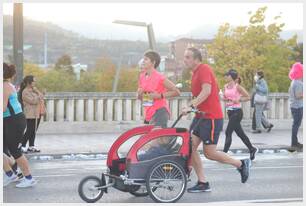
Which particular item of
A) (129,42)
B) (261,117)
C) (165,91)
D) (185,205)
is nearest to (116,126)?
(261,117)

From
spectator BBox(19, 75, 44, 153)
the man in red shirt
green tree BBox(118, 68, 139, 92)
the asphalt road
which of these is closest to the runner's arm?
the man in red shirt

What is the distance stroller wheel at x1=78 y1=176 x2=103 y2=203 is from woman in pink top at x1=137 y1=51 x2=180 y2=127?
4.28ft

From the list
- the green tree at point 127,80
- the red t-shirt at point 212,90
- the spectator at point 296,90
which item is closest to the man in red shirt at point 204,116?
the red t-shirt at point 212,90

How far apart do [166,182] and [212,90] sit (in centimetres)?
134

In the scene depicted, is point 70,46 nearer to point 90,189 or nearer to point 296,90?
point 296,90

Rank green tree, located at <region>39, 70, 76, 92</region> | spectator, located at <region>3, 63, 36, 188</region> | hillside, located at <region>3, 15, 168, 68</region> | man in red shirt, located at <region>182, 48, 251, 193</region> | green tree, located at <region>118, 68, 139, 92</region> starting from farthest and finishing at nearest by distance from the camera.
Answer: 1. hillside, located at <region>3, 15, 168, 68</region>
2. green tree, located at <region>118, 68, 139, 92</region>
3. green tree, located at <region>39, 70, 76, 92</region>
4. spectator, located at <region>3, 63, 36, 188</region>
5. man in red shirt, located at <region>182, 48, 251, 193</region>

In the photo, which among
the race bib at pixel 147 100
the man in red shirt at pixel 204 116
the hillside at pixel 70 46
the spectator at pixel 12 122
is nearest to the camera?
the man in red shirt at pixel 204 116

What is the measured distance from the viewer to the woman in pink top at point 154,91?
8.02 m

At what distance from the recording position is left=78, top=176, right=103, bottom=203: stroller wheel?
23.4 feet

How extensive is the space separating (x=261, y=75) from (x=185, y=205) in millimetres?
9007

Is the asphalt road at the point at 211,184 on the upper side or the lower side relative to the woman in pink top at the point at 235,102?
lower

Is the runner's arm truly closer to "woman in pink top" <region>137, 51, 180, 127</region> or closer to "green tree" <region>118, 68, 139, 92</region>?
"woman in pink top" <region>137, 51, 180, 127</region>

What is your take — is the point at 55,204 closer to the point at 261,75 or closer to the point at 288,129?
the point at 261,75

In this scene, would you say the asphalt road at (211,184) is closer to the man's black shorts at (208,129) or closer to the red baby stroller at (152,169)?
the red baby stroller at (152,169)
